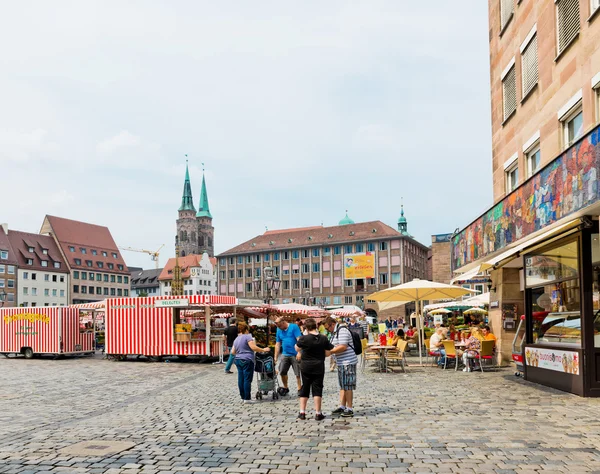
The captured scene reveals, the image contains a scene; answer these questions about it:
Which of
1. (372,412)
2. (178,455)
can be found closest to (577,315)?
(372,412)

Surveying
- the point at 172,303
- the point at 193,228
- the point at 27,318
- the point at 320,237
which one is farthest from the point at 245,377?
the point at 193,228

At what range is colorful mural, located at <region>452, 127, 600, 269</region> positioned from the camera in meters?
10.7

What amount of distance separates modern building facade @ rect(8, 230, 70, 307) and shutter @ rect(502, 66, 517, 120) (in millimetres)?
85967

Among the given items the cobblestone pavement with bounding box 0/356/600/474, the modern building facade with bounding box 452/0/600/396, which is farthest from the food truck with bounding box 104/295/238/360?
the modern building facade with bounding box 452/0/600/396

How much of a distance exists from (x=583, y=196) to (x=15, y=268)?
9302 centimetres

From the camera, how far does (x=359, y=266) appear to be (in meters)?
101

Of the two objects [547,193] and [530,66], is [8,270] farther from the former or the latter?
[547,193]

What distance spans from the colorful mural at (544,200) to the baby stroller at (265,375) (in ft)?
20.0

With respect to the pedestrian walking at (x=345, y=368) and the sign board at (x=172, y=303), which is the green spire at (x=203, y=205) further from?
the pedestrian walking at (x=345, y=368)

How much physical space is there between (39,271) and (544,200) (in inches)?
3672

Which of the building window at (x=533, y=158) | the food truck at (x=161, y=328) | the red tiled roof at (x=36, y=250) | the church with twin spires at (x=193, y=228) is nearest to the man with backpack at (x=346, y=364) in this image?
the building window at (x=533, y=158)

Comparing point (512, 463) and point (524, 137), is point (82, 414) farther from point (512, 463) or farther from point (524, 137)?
point (524, 137)

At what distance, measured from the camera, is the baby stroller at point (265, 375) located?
41.7 ft

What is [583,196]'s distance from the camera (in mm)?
10953
